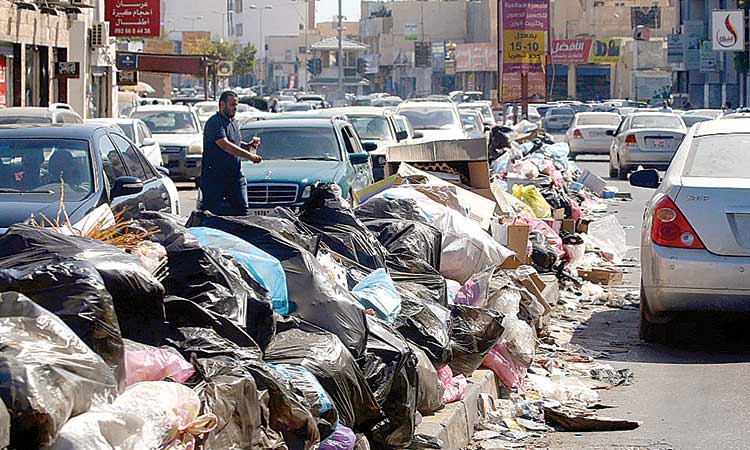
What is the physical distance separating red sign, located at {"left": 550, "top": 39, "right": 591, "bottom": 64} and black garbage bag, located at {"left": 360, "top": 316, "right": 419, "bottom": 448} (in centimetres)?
7863

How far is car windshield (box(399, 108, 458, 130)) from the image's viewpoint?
27594 mm

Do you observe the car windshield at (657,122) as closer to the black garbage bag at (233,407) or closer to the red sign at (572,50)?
the black garbage bag at (233,407)

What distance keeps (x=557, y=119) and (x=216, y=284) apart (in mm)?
51078

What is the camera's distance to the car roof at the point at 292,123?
608 inches

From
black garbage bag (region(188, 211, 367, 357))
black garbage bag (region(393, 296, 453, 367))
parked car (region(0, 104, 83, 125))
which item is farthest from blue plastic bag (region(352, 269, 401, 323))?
parked car (region(0, 104, 83, 125))

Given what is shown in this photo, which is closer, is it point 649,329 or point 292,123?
point 649,329

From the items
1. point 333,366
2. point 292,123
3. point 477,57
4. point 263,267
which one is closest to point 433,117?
point 292,123

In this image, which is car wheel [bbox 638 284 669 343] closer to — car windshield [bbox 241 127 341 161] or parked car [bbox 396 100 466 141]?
car windshield [bbox 241 127 341 161]

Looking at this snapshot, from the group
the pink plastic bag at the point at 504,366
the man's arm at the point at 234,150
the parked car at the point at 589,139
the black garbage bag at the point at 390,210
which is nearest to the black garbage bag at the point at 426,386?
the pink plastic bag at the point at 504,366

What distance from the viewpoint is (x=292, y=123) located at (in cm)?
1557

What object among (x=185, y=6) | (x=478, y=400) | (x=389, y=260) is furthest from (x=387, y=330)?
(x=185, y=6)

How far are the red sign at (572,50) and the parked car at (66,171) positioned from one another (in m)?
73.7

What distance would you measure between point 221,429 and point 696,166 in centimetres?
549

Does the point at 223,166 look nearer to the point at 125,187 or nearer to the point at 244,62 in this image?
the point at 125,187
